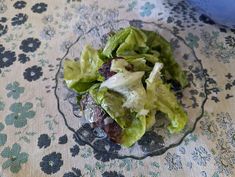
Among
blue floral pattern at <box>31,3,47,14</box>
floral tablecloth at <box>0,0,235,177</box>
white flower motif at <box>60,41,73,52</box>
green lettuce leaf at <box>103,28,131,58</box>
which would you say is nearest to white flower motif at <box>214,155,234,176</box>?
floral tablecloth at <box>0,0,235,177</box>

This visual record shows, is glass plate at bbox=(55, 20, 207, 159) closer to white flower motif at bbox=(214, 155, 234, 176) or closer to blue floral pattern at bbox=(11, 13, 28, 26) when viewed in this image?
white flower motif at bbox=(214, 155, 234, 176)

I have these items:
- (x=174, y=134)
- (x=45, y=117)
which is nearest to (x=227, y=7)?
(x=174, y=134)

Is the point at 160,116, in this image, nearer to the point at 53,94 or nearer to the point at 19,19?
the point at 53,94

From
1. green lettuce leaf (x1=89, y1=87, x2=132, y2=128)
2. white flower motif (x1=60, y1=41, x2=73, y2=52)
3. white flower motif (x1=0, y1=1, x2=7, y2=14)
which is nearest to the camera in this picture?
green lettuce leaf (x1=89, y1=87, x2=132, y2=128)

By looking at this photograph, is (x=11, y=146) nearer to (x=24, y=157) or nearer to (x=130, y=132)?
(x=24, y=157)

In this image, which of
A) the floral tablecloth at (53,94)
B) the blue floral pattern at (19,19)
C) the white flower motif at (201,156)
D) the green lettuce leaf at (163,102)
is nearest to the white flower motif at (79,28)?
the floral tablecloth at (53,94)

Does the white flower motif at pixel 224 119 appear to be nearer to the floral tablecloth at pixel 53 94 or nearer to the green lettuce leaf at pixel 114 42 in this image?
the floral tablecloth at pixel 53 94

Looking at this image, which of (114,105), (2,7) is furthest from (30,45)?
(114,105)
